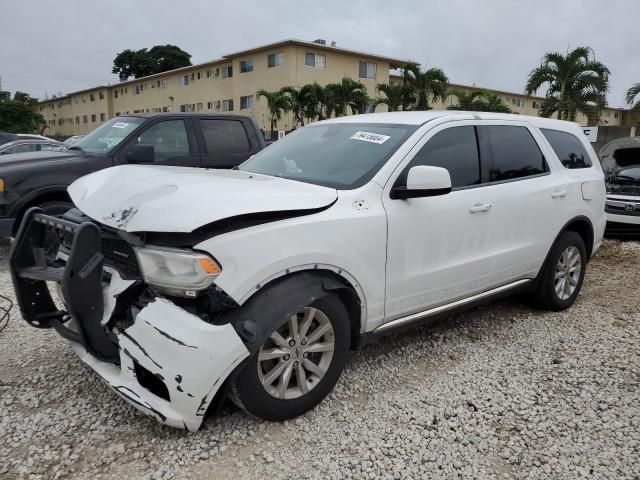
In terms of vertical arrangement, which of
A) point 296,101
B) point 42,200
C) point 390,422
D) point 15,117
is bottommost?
point 390,422

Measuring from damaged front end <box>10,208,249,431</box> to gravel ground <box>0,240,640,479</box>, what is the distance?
33cm

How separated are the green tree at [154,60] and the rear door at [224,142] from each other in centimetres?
5794

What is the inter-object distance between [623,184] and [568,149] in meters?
4.54

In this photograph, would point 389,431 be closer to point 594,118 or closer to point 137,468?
point 137,468

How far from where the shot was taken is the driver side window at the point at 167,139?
20.8 feet

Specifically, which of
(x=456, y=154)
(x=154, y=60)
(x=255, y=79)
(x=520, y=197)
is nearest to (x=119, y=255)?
(x=456, y=154)

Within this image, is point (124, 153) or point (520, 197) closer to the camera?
point (520, 197)

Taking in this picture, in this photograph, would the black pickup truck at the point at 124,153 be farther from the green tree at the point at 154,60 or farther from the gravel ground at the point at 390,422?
the green tree at the point at 154,60

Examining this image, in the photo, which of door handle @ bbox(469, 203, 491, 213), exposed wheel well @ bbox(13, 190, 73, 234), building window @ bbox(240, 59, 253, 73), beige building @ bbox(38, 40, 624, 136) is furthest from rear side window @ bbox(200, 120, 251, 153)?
building window @ bbox(240, 59, 253, 73)

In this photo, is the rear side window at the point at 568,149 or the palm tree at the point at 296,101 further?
the palm tree at the point at 296,101

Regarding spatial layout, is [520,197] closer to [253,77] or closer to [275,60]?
[275,60]

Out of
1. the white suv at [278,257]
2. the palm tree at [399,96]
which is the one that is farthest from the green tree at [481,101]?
the white suv at [278,257]

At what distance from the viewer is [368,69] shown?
3459 centimetres

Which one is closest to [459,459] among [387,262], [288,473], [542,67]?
[288,473]
